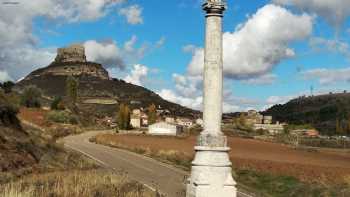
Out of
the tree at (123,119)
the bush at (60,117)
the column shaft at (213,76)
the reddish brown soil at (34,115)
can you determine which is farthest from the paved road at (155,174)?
the tree at (123,119)

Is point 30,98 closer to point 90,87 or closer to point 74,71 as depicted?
point 90,87

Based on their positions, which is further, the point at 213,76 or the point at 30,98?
the point at 30,98

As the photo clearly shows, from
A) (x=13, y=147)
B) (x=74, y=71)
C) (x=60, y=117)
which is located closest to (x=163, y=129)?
(x=60, y=117)

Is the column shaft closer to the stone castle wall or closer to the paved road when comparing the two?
the paved road

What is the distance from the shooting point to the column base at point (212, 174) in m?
12.5

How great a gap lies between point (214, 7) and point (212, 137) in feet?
9.85

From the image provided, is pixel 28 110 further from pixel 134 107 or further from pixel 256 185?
pixel 134 107

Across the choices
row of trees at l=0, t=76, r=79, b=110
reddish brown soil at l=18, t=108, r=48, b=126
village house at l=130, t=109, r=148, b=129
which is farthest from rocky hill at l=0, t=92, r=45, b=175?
village house at l=130, t=109, r=148, b=129

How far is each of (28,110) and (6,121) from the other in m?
56.6

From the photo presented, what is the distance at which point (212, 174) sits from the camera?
12.6 m

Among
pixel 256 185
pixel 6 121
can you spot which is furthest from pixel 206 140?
pixel 6 121

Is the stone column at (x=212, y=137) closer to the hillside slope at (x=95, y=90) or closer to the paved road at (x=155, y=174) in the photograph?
the paved road at (x=155, y=174)

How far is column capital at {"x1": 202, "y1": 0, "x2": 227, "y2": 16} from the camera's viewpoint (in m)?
13.1

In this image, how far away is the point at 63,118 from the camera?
86875 millimetres
